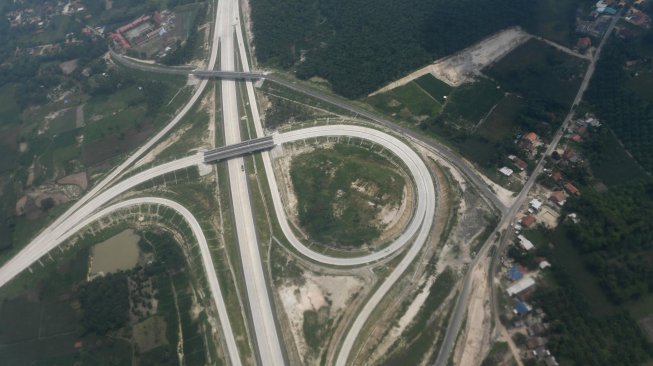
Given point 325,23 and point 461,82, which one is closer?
point 461,82

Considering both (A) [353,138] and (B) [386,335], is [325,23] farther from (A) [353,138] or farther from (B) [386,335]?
(B) [386,335]

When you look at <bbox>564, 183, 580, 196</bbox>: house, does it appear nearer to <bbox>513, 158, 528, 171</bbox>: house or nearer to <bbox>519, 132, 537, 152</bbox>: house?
<bbox>513, 158, 528, 171</bbox>: house

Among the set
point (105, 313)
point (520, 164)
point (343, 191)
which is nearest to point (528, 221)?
point (520, 164)

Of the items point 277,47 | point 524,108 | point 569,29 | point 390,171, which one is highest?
point 277,47

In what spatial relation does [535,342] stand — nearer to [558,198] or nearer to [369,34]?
[558,198]

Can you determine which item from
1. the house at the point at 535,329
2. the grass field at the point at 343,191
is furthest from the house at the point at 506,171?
the house at the point at 535,329

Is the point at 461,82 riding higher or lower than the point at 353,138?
higher

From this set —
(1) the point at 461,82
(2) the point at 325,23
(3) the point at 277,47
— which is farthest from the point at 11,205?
(1) the point at 461,82
